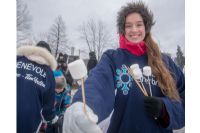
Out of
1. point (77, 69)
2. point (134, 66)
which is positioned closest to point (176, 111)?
point (134, 66)

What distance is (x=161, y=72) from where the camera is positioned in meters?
1.04

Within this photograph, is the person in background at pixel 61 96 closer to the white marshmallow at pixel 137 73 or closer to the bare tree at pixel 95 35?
the bare tree at pixel 95 35

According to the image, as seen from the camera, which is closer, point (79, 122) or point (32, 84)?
point (79, 122)

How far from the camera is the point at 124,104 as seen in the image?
1.00 m

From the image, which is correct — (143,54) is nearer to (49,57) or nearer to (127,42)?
(127,42)

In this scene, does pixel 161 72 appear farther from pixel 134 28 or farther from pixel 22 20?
pixel 22 20

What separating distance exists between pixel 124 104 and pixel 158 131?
0.52 ft

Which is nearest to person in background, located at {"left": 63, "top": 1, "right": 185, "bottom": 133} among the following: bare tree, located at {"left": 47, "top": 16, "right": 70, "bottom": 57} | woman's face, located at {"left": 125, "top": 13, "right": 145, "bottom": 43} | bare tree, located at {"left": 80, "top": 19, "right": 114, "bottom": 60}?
woman's face, located at {"left": 125, "top": 13, "right": 145, "bottom": 43}

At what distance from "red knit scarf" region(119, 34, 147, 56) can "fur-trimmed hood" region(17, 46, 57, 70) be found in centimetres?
47

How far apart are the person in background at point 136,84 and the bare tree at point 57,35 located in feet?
1.31

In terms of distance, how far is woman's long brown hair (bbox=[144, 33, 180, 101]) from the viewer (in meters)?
1.02

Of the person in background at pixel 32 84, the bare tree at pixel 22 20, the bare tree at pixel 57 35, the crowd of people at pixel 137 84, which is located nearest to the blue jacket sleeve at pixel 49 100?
the person in background at pixel 32 84

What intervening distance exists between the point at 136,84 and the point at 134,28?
211 mm
